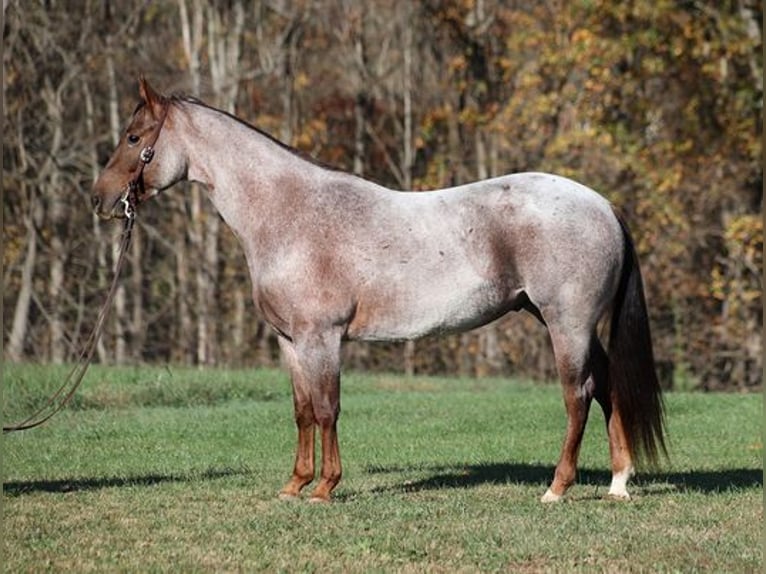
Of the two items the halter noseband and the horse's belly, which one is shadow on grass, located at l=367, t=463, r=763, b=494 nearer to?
the horse's belly

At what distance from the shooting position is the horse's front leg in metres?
8.84

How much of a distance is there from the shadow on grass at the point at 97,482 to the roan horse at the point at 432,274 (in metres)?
1.27

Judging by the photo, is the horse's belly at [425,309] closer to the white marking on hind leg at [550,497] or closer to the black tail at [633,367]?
A: the black tail at [633,367]

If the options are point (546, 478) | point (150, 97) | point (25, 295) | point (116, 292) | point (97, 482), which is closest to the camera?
point (150, 97)

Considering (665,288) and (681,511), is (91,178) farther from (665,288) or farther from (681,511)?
(681,511)

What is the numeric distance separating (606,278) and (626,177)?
1551 cm

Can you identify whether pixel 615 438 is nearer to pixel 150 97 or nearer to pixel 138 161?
pixel 138 161

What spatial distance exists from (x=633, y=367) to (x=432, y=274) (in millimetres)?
1429

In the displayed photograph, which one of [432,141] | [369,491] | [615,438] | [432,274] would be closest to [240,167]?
[432,274]

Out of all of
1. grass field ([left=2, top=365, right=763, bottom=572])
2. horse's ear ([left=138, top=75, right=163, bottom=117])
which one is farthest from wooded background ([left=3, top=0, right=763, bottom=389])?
horse's ear ([left=138, top=75, right=163, bottom=117])

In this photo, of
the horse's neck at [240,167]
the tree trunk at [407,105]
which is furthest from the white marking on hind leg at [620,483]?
the tree trunk at [407,105]

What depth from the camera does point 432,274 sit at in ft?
29.3

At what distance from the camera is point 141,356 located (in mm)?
25906

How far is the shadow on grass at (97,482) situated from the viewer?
9586 mm
